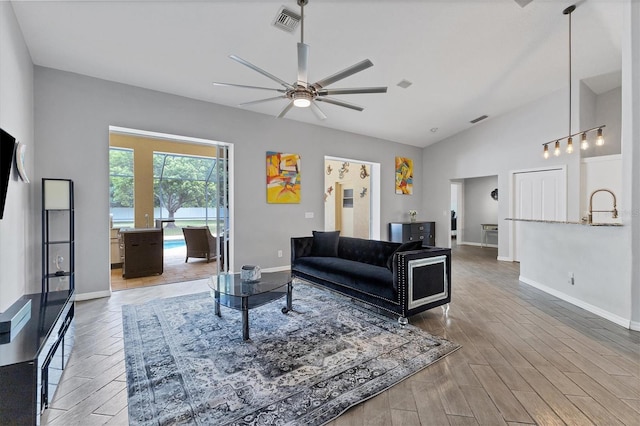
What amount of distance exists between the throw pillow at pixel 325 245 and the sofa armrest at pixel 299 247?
0.09m

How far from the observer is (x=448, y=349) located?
8.38 feet

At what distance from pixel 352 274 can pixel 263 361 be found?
1.59m

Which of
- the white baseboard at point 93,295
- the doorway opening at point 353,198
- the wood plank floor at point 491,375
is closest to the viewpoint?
the wood plank floor at point 491,375

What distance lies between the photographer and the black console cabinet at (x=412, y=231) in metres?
7.48

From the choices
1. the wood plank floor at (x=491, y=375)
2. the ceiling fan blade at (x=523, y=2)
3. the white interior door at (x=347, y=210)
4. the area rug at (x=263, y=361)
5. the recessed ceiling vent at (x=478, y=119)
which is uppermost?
the ceiling fan blade at (x=523, y=2)

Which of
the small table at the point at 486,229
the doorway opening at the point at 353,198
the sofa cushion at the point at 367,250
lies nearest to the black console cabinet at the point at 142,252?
the sofa cushion at the point at 367,250

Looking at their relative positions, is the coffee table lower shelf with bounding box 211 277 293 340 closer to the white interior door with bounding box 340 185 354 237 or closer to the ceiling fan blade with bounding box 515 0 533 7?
the ceiling fan blade with bounding box 515 0 533 7

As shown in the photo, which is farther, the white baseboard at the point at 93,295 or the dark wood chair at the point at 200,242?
the dark wood chair at the point at 200,242

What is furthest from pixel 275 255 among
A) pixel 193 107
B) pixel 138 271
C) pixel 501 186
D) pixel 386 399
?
pixel 501 186

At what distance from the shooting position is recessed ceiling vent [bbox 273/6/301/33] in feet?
9.78

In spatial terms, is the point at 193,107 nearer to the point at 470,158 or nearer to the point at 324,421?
the point at 324,421

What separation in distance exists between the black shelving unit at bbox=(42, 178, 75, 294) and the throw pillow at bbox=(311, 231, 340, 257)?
3.22 m

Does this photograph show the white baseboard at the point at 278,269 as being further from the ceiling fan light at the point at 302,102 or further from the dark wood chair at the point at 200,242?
the ceiling fan light at the point at 302,102

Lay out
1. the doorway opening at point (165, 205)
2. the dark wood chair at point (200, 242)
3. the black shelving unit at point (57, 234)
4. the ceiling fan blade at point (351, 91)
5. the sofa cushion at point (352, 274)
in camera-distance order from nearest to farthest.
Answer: the ceiling fan blade at point (351, 91) < the sofa cushion at point (352, 274) < the black shelving unit at point (57, 234) < the doorway opening at point (165, 205) < the dark wood chair at point (200, 242)
